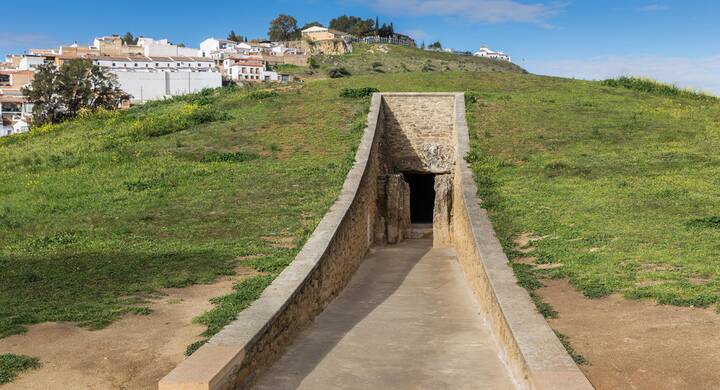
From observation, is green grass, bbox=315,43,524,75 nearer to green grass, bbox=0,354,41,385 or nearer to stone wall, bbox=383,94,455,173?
stone wall, bbox=383,94,455,173

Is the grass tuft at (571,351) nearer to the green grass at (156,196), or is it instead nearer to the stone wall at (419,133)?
the green grass at (156,196)

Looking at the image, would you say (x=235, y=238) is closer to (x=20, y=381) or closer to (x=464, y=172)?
(x=20, y=381)

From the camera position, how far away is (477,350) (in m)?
7.82

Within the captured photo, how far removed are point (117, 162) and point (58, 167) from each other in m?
1.61

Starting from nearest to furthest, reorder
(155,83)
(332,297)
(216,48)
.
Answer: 1. (332,297)
2. (155,83)
3. (216,48)

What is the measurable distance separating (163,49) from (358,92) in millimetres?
80439

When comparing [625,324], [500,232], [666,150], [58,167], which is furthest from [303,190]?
[666,150]

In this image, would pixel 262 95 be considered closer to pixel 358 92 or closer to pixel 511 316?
pixel 358 92

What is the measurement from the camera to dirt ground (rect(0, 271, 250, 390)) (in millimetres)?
5883

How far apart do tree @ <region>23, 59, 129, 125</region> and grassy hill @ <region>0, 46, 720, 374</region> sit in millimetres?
12377

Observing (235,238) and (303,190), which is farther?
(303,190)

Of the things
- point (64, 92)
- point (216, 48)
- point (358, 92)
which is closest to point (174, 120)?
point (358, 92)

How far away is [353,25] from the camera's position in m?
140

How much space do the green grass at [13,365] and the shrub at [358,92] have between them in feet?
62.6
